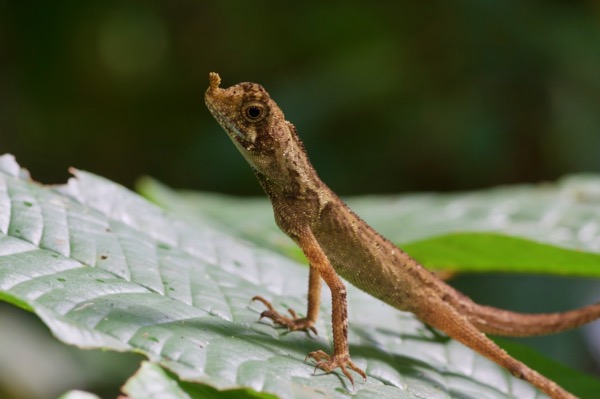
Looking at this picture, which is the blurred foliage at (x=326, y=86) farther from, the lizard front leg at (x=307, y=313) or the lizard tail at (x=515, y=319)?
the lizard front leg at (x=307, y=313)

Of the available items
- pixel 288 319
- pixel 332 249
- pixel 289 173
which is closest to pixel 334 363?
pixel 288 319

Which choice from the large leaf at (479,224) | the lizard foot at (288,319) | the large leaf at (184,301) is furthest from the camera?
the large leaf at (479,224)

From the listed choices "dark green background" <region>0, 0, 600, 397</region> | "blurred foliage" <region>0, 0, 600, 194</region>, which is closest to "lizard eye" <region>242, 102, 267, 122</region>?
"dark green background" <region>0, 0, 600, 397</region>

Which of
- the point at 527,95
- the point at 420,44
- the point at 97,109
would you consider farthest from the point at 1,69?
the point at 527,95

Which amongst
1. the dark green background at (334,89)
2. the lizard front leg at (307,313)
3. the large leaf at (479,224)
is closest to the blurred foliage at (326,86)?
the dark green background at (334,89)

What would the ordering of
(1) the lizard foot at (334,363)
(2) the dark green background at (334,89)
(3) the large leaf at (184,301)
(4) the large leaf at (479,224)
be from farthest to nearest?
(2) the dark green background at (334,89) < (4) the large leaf at (479,224) < (1) the lizard foot at (334,363) < (3) the large leaf at (184,301)
